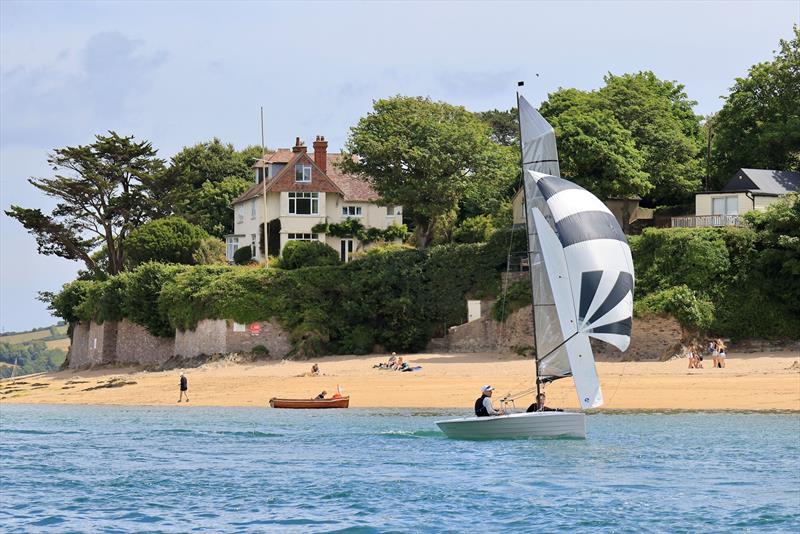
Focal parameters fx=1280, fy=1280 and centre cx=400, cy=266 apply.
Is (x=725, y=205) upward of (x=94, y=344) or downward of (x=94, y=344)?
upward

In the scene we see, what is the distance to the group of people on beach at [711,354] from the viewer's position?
46.8 metres

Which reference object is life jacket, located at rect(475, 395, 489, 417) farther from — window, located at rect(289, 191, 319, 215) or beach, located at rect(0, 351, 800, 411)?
window, located at rect(289, 191, 319, 215)

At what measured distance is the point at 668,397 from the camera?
137ft

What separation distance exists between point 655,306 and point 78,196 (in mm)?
40241

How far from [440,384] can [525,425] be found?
53.2ft

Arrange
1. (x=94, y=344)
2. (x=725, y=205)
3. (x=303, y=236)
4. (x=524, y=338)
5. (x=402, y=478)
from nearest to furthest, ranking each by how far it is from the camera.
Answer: (x=402, y=478) < (x=524, y=338) < (x=725, y=205) < (x=94, y=344) < (x=303, y=236)

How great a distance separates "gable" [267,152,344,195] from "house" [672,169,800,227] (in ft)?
77.7

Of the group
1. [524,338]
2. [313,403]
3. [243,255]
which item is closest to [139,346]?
[243,255]

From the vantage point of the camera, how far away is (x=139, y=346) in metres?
68.7

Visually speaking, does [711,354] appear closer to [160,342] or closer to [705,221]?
[705,221]

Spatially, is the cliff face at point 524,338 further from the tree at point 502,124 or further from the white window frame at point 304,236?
the tree at point 502,124

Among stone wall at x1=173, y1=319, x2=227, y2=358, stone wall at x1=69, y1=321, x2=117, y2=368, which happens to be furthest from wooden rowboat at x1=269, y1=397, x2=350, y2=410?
stone wall at x1=69, y1=321, x2=117, y2=368

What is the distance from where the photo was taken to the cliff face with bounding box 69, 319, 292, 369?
60.8 m

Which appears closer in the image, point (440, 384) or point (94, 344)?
point (440, 384)
